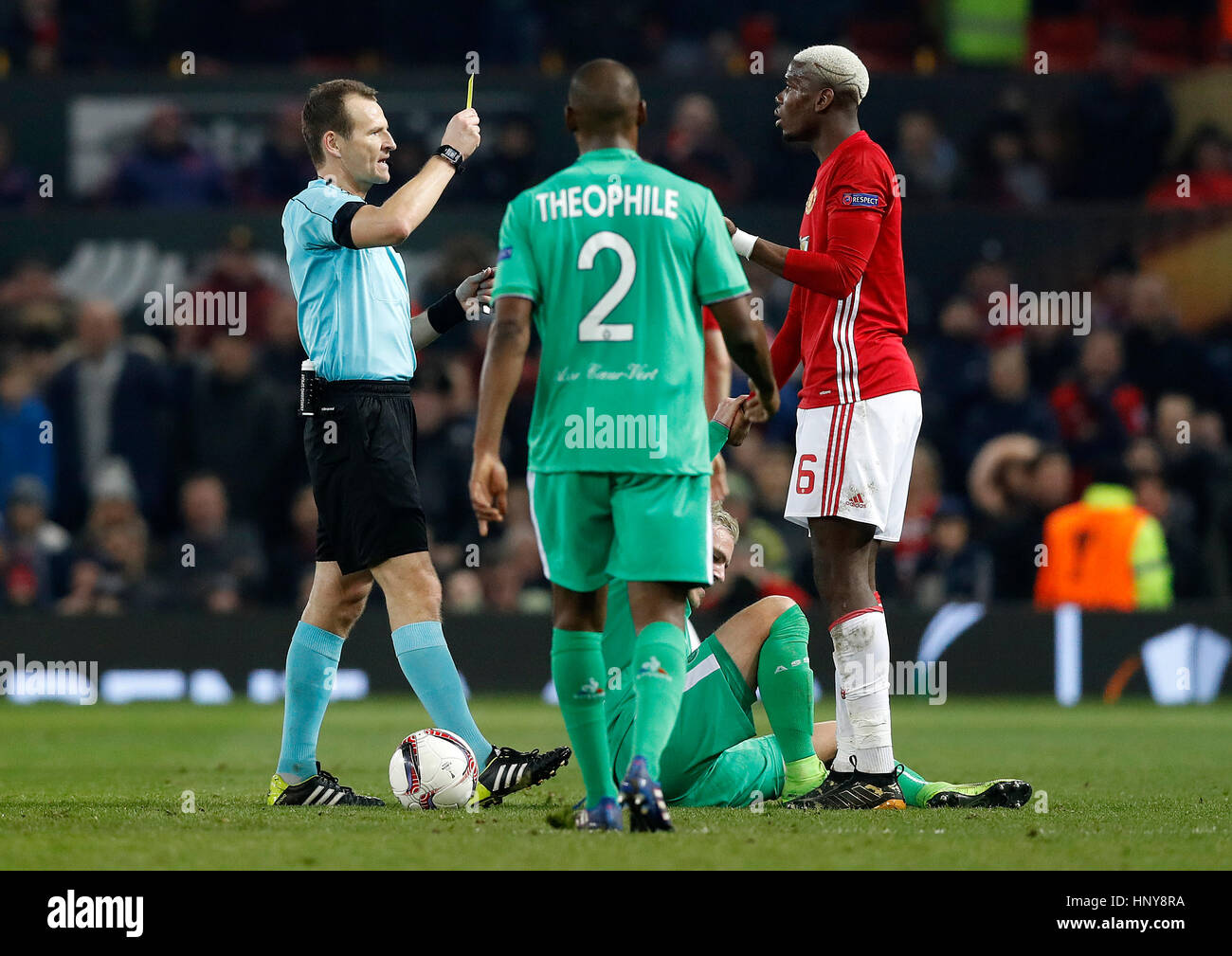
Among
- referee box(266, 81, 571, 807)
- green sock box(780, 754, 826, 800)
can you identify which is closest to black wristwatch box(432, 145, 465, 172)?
referee box(266, 81, 571, 807)

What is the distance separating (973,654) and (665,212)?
8377 mm

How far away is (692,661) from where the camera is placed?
20.6 ft

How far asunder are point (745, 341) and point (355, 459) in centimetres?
174

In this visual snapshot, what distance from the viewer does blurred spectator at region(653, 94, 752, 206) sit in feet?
49.4

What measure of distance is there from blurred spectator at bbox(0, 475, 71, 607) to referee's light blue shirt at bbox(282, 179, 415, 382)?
753 cm

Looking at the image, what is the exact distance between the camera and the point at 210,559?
533 inches

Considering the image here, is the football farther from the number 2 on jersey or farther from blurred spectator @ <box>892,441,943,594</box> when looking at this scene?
blurred spectator @ <box>892,441,943,594</box>

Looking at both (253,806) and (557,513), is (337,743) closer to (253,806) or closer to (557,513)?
(253,806)


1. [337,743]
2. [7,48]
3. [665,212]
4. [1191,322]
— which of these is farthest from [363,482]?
[7,48]

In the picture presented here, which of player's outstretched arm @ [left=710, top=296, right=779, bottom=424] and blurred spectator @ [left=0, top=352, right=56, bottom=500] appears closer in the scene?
player's outstretched arm @ [left=710, top=296, right=779, bottom=424]

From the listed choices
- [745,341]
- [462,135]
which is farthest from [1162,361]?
[745,341]

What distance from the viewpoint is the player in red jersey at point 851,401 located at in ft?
20.3

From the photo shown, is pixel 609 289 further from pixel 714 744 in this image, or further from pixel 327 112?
pixel 327 112

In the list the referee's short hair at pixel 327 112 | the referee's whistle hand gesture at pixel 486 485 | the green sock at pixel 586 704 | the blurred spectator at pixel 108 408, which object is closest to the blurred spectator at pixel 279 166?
the blurred spectator at pixel 108 408
